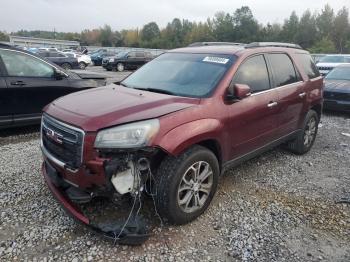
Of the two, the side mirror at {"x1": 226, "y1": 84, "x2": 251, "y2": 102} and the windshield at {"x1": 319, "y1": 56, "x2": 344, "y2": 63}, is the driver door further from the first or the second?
the windshield at {"x1": 319, "y1": 56, "x2": 344, "y2": 63}

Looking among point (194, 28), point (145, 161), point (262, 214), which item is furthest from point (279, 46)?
point (194, 28)

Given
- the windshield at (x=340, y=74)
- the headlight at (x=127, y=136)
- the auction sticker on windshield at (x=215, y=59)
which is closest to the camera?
the headlight at (x=127, y=136)

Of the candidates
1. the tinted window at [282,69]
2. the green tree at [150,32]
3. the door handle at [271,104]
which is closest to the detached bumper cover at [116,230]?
the door handle at [271,104]

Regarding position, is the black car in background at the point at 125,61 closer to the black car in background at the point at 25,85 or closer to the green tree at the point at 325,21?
the black car in background at the point at 25,85

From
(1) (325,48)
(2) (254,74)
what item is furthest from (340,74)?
(1) (325,48)

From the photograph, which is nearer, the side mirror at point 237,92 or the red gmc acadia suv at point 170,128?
the red gmc acadia suv at point 170,128

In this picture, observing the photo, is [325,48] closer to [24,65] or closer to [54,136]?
[24,65]

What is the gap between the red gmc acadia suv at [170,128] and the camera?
2.97m

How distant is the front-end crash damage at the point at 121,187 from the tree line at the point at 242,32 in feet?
197

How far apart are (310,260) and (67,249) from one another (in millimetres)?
2230

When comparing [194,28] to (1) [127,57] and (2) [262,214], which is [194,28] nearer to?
(1) [127,57]

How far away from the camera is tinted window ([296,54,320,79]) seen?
218 inches

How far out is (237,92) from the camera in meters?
3.67

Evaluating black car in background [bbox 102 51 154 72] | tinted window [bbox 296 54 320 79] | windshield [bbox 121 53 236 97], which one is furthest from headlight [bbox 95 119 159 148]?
black car in background [bbox 102 51 154 72]
